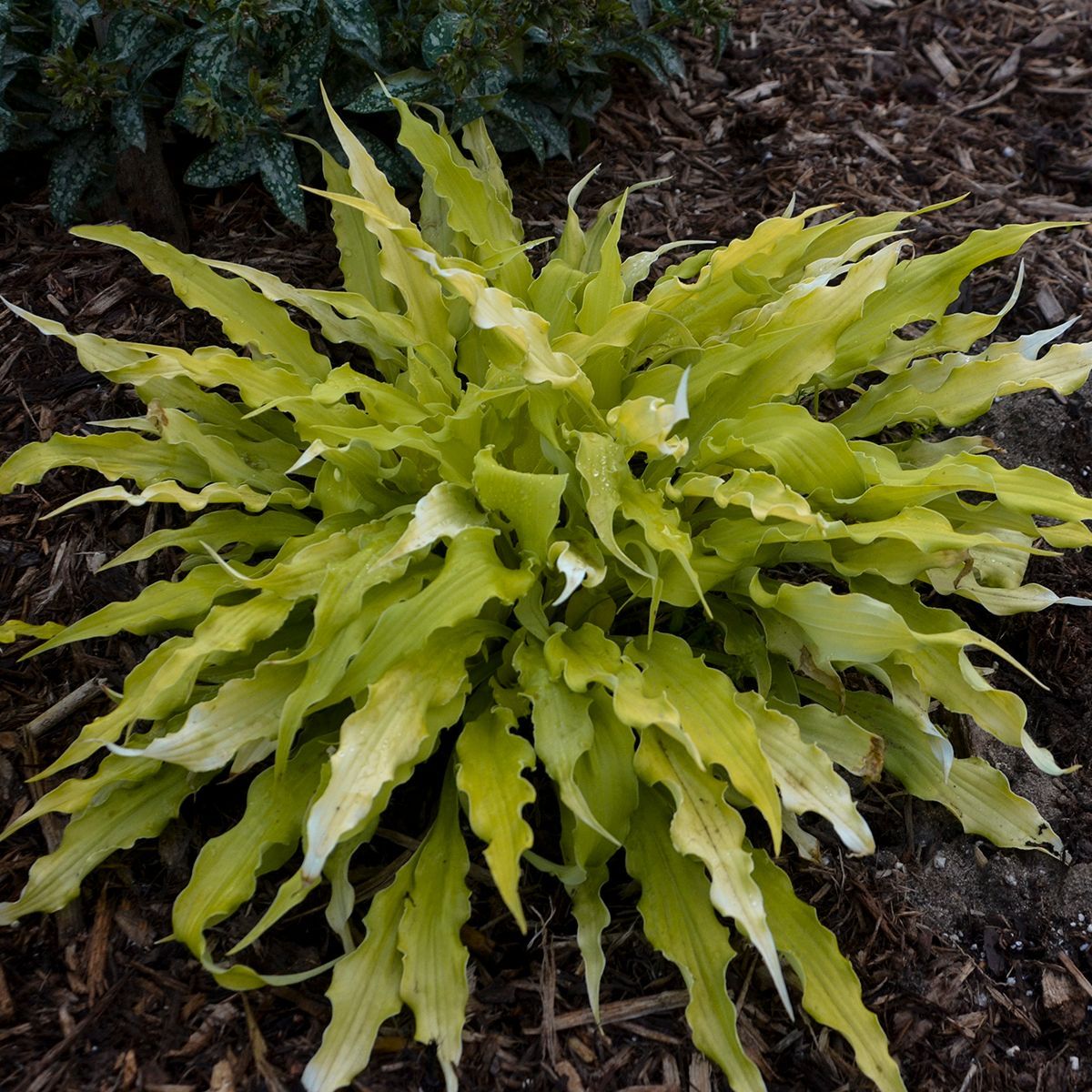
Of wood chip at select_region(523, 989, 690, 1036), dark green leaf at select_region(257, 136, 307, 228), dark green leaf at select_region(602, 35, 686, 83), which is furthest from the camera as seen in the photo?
dark green leaf at select_region(602, 35, 686, 83)

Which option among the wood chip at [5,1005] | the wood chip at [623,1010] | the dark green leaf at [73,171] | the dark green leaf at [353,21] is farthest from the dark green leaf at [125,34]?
the wood chip at [623,1010]

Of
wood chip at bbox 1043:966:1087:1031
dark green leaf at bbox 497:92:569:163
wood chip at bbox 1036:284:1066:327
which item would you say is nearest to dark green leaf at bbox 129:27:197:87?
dark green leaf at bbox 497:92:569:163

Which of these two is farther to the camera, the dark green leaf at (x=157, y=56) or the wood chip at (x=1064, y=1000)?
the dark green leaf at (x=157, y=56)

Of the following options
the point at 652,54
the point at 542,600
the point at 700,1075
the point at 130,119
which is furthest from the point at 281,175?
the point at 700,1075

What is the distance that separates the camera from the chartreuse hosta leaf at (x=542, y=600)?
1932mm

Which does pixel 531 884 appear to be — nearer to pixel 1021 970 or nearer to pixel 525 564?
pixel 525 564

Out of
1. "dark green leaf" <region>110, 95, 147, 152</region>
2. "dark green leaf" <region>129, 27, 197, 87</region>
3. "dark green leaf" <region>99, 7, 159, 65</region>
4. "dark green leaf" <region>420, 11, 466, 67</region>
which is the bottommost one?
"dark green leaf" <region>420, 11, 466, 67</region>

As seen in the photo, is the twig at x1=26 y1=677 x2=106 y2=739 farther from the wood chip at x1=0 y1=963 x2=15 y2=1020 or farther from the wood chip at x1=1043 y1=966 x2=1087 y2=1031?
the wood chip at x1=1043 y1=966 x2=1087 y2=1031

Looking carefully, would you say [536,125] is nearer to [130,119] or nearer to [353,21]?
[353,21]

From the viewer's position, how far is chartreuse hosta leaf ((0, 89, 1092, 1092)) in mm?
1932

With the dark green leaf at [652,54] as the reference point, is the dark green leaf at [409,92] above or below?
above

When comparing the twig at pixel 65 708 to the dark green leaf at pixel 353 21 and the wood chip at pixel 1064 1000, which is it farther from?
the wood chip at pixel 1064 1000

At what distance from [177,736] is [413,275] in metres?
1.20

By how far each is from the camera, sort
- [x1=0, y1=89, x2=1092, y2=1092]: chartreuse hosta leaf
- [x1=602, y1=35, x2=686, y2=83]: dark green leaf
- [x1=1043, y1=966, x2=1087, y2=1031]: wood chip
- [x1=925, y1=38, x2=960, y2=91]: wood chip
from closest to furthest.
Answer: [x1=0, y1=89, x2=1092, y2=1092]: chartreuse hosta leaf < [x1=1043, y1=966, x2=1087, y2=1031]: wood chip < [x1=602, y1=35, x2=686, y2=83]: dark green leaf < [x1=925, y1=38, x2=960, y2=91]: wood chip
